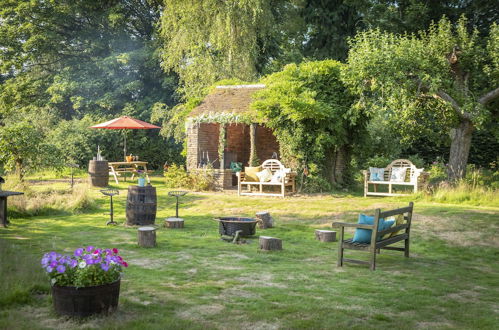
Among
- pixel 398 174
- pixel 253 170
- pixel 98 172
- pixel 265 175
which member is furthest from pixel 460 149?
pixel 98 172

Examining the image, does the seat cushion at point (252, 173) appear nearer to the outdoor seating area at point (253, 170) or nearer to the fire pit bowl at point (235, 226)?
the outdoor seating area at point (253, 170)

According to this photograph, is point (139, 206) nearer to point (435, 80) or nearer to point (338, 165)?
point (338, 165)

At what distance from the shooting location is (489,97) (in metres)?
14.3

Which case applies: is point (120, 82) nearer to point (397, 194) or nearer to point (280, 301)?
point (397, 194)

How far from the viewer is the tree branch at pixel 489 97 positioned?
14242 millimetres

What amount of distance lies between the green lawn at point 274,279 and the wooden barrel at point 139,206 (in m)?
0.29

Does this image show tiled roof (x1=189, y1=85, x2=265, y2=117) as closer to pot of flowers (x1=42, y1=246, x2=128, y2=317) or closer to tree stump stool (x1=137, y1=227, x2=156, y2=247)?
tree stump stool (x1=137, y1=227, x2=156, y2=247)

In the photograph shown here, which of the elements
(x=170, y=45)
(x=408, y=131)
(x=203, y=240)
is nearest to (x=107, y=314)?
(x=203, y=240)

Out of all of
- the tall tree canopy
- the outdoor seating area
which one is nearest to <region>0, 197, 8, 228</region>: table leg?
the outdoor seating area

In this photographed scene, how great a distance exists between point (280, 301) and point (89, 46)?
27212mm

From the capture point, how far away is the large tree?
45.4 ft

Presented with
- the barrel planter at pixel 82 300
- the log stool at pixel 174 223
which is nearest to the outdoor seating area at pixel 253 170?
the barrel planter at pixel 82 300

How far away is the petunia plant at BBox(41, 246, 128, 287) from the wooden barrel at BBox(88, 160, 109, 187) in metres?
12.0

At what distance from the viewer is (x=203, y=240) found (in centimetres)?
898
